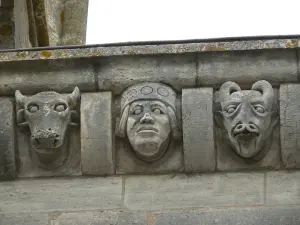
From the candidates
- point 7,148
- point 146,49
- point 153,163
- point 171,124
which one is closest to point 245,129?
point 171,124

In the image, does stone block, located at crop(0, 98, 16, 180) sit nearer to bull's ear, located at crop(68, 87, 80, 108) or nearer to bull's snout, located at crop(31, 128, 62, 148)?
bull's snout, located at crop(31, 128, 62, 148)

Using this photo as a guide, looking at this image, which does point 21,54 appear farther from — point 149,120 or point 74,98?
point 149,120

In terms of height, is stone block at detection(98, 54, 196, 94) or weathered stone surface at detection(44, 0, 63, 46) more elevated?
weathered stone surface at detection(44, 0, 63, 46)

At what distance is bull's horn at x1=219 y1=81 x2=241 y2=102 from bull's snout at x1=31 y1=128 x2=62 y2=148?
779 millimetres

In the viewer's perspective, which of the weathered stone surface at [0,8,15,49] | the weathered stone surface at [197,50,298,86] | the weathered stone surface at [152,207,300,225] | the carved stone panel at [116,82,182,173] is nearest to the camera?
the weathered stone surface at [152,207,300,225]

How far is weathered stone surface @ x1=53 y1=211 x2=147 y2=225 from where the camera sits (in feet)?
24.3

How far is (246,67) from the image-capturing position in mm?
7684

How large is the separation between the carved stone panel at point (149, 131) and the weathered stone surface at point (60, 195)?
13cm

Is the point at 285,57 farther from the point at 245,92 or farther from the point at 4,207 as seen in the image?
the point at 4,207

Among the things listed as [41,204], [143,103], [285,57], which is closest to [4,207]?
[41,204]

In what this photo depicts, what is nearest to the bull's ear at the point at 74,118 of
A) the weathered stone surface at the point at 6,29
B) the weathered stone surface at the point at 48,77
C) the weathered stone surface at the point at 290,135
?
the weathered stone surface at the point at 48,77

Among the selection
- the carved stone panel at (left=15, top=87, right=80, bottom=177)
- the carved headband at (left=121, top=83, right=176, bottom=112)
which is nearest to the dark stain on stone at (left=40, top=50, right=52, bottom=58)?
the carved stone panel at (left=15, top=87, right=80, bottom=177)

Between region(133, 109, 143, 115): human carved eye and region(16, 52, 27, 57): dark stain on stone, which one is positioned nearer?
region(133, 109, 143, 115): human carved eye

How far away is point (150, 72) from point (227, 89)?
0.37 meters
